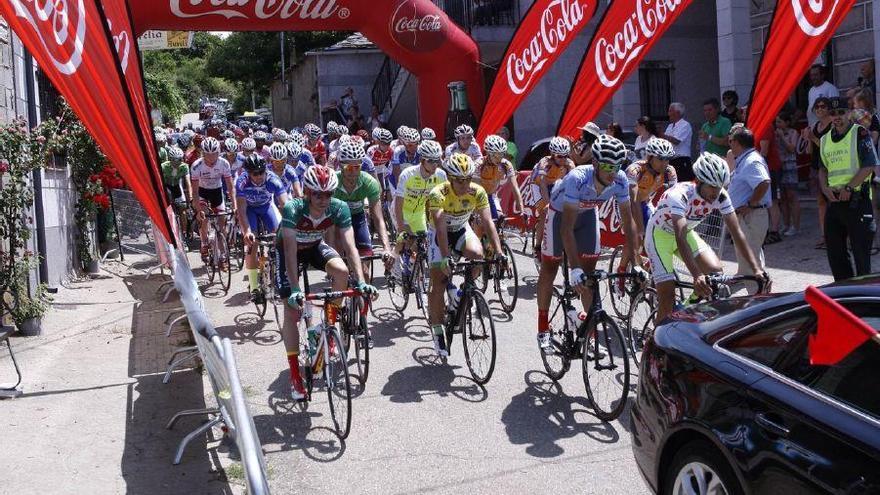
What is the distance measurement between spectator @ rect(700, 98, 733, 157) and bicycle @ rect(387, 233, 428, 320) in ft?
18.9

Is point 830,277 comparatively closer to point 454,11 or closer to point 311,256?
point 311,256

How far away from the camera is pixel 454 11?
85.1 feet

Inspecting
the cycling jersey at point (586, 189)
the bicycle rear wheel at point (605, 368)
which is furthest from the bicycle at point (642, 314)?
the cycling jersey at point (586, 189)

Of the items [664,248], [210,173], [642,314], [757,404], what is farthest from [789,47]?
[210,173]

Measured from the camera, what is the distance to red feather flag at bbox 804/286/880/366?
3.14 meters

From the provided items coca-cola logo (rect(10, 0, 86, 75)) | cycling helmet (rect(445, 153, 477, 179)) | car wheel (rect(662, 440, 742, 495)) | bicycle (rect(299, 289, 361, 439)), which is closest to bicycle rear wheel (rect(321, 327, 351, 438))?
bicycle (rect(299, 289, 361, 439))

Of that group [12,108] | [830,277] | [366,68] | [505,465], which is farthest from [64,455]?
[366,68]

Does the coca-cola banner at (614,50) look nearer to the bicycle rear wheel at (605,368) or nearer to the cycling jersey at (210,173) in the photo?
the bicycle rear wheel at (605,368)

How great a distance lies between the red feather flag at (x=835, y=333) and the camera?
10.3 ft

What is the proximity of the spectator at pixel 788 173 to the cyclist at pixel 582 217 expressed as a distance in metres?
6.54

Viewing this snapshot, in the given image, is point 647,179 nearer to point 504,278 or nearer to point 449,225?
point 449,225

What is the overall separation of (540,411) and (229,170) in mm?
9119

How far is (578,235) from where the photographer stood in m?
7.94

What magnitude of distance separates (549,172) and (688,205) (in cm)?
503
